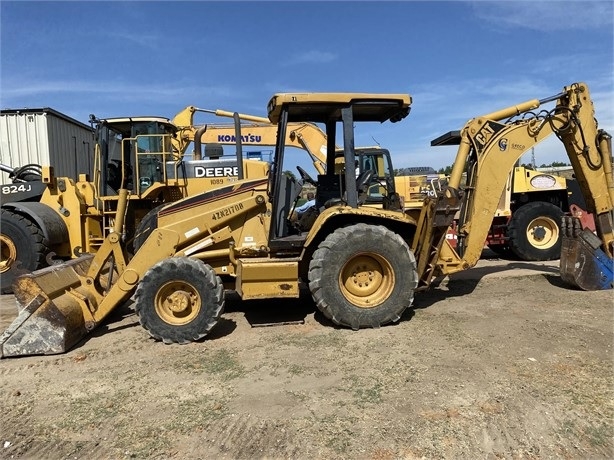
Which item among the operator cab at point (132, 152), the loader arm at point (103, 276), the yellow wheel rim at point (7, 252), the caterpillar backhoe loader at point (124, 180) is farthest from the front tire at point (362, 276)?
the yellow wheel rim at point (7, 252)

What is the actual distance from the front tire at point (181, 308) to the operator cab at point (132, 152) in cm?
431

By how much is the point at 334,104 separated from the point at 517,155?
9.04 ft

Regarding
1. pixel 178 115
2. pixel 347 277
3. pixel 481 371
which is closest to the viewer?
pixel 481 371

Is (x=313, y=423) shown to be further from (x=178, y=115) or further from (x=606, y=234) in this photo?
(x=178, y=115)

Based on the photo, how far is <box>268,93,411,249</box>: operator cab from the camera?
559cm

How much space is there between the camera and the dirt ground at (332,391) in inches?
123

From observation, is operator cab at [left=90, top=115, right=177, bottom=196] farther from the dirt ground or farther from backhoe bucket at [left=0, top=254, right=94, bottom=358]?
backhoe bucket at [left=0, top=254, right=94, bottom=358]

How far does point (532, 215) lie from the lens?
9.97 m

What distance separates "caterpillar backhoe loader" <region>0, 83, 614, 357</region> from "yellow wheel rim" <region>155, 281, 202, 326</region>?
0.5 inches

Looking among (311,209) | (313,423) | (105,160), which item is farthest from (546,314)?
(105,160)

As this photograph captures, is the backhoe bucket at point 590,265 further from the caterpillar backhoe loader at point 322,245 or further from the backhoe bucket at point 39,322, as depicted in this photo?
the backhoe bucket at point 39,322

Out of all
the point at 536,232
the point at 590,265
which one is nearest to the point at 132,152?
the point at 590,265

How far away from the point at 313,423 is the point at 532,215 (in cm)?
816

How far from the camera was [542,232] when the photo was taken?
1007 cm
